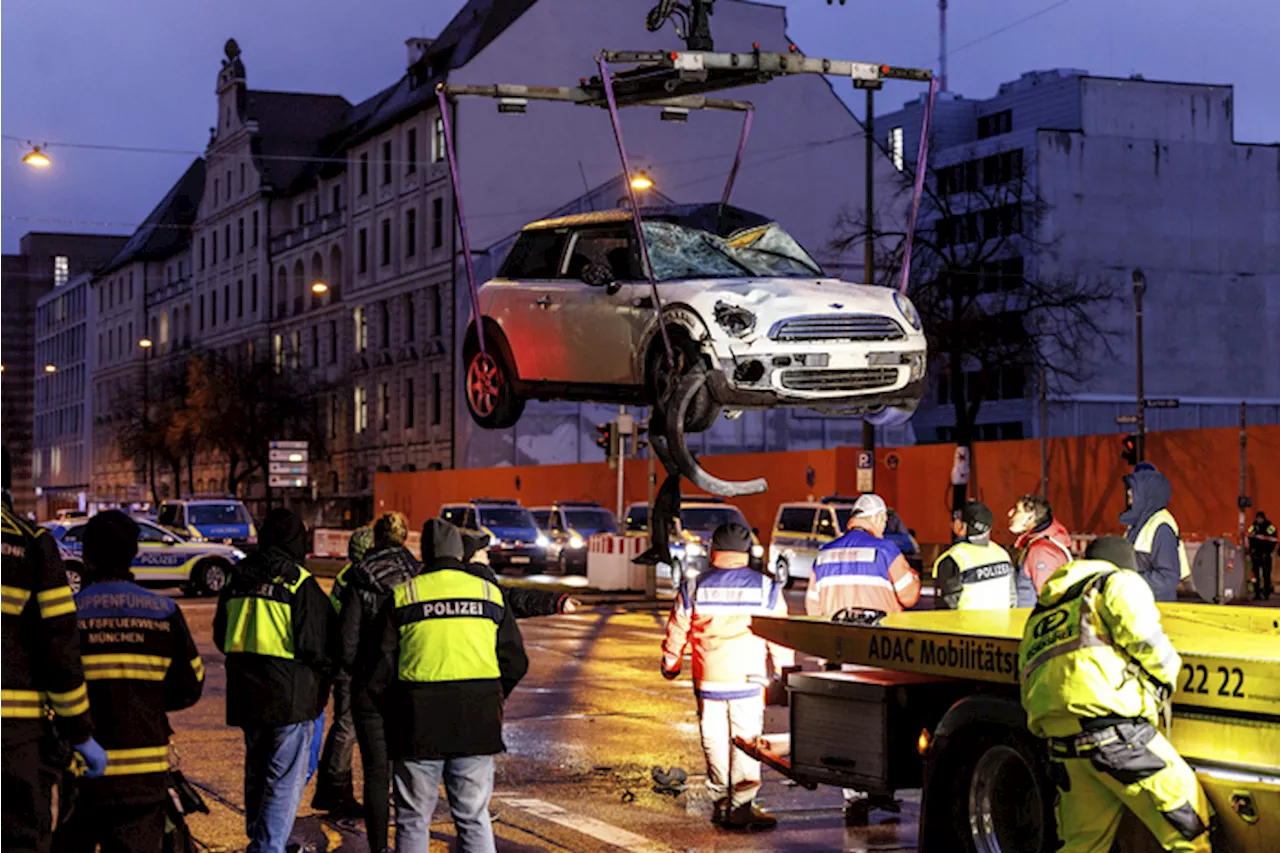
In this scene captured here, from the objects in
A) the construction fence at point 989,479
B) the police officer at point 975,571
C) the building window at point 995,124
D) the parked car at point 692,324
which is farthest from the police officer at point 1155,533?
the building window at point 995,124

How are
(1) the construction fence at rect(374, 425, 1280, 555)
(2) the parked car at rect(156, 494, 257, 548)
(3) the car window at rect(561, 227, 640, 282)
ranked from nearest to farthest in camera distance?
(3) the car window at rect(561, 227, 640, 282)
(1) the construction fence at rect(374, 425, 1280, 555)
(2) the parked car at rect(156, 494, 257, 548)

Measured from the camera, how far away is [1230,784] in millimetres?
7332

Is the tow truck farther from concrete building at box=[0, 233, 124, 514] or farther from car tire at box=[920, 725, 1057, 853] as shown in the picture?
concrete building at box=[0, 233, 124, 514]

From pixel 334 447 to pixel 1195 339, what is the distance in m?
32.6

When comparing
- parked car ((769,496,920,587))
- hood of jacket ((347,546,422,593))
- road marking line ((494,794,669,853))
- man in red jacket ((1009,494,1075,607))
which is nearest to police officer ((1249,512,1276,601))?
parked car ((769,496,920,587))

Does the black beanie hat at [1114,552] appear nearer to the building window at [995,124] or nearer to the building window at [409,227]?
the building window at [409,227]

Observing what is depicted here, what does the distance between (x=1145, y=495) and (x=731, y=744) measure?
9.27 ft

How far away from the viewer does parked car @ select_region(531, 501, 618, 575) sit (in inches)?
1706

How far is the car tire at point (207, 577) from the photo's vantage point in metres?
35.8

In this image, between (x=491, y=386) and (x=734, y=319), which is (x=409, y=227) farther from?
(x=734, y=319)

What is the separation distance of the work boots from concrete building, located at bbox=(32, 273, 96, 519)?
103 metres

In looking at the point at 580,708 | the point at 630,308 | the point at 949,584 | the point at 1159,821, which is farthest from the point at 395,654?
the point at 580,708

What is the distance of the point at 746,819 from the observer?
11.3 meters

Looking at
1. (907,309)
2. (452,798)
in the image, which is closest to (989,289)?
(452,798)
